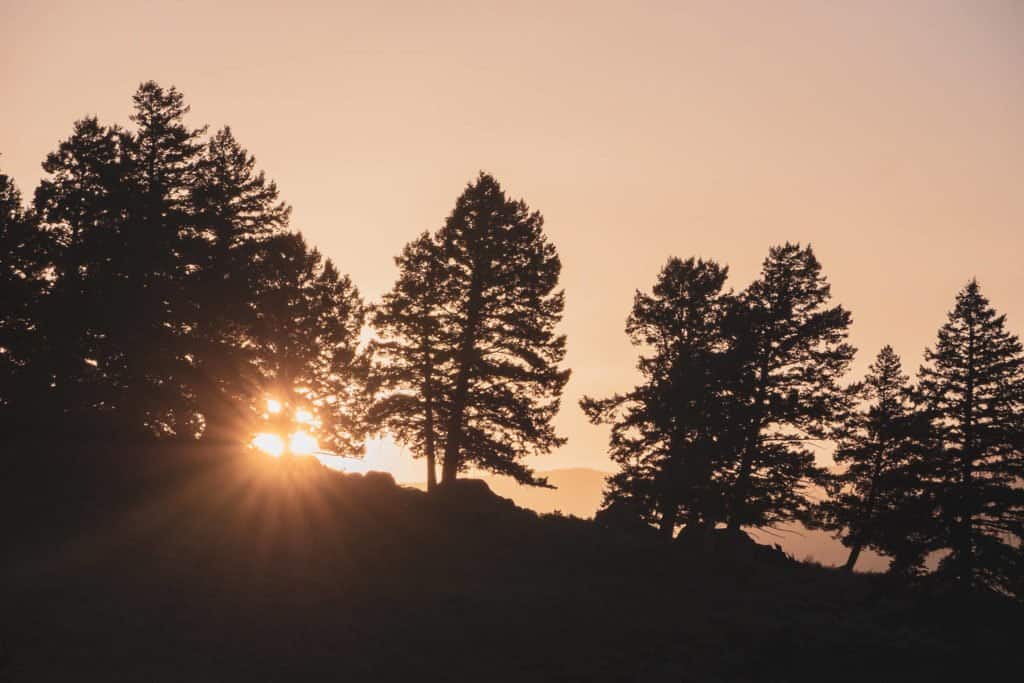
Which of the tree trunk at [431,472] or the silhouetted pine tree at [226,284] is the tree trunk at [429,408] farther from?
the silhouetted pine tree at [226,284]

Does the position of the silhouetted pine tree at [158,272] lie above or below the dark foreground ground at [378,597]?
above

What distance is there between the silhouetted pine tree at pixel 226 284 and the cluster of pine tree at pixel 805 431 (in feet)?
54.8

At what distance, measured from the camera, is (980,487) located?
1150 inches

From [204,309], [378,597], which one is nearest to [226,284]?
[204,309]

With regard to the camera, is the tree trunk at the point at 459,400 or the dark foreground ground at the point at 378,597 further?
the tree trunk at the point at 459,400

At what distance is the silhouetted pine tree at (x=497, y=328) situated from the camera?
34.4 m

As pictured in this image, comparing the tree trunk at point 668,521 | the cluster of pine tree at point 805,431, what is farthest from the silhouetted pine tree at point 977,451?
the tree trunk at point 668,521

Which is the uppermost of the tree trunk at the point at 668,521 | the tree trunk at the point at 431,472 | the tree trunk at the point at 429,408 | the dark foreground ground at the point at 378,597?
the tree trunk at the point at 429,408

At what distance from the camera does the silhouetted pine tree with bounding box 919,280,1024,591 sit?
28297 millimetres

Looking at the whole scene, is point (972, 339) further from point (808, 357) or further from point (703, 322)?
point (703, 322)

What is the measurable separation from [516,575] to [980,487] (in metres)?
18.2

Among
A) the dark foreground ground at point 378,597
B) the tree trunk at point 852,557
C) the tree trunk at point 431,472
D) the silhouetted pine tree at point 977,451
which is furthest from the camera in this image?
the tree trunk at point 852,557

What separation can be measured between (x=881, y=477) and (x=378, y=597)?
23126 mm

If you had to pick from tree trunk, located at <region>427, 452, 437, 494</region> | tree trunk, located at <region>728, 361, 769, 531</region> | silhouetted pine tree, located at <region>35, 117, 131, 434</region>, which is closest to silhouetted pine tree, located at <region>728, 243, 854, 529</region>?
tree trunk, located at <region>728, 361, 769, 531</region>
